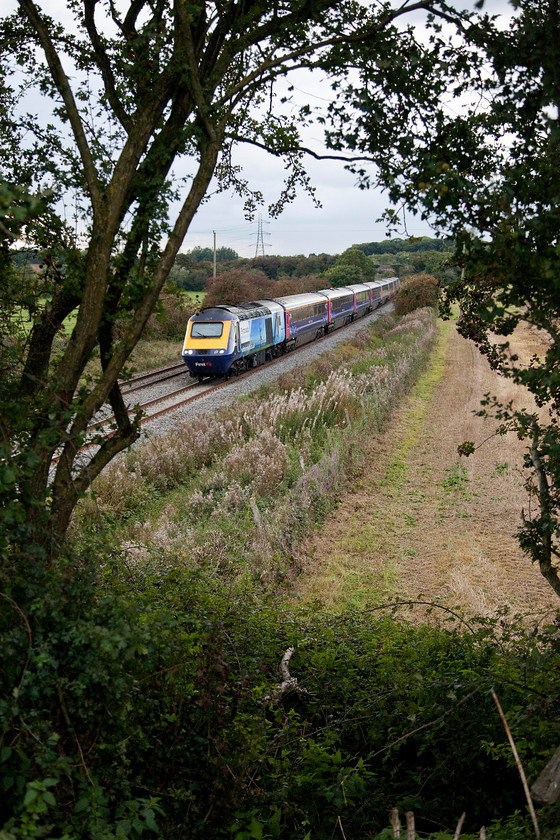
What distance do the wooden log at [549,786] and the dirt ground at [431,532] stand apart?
1.78 metres

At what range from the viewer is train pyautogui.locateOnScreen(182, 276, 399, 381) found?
67.7ft

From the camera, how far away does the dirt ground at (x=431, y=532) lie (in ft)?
26.7

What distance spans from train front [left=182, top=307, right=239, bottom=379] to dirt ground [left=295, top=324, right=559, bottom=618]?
20.5ft

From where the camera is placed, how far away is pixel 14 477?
A: 264cm

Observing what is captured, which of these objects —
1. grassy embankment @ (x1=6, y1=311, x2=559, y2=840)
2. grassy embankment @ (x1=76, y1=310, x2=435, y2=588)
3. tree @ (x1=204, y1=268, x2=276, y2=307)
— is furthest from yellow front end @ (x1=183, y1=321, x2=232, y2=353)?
grassy embankment @ (x1=6, y1=311, x2=559, y2=840)

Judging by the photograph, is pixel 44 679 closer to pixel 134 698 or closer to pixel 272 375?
pixel 134 698

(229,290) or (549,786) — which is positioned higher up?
(229,290)

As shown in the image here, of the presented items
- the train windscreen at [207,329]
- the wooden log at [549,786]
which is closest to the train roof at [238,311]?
the train windscreen at [207,329]

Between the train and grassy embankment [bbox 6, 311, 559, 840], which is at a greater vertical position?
the train

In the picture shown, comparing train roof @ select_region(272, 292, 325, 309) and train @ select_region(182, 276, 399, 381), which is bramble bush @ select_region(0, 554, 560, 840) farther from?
train roof @ select_region(272, 292, 325, 309)

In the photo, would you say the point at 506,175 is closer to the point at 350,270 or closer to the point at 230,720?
the point at 230,720

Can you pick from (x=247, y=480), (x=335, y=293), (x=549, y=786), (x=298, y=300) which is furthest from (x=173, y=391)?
(x=335, y=293)

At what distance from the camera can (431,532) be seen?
33.8 ft

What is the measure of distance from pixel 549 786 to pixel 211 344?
60.3 feet
